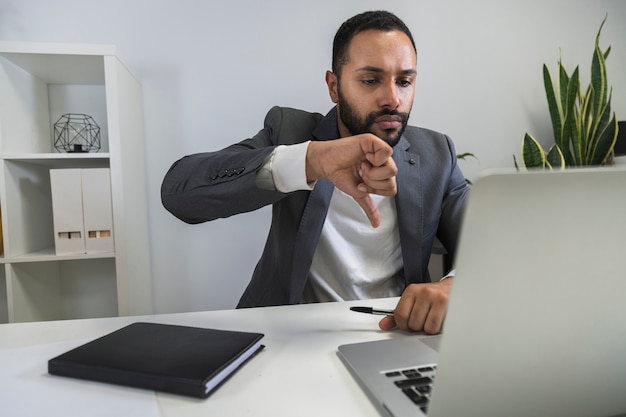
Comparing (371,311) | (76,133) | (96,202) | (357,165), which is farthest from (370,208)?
(76,133)

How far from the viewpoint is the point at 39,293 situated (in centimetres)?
170

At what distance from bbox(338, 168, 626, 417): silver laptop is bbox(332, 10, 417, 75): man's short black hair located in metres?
1.04

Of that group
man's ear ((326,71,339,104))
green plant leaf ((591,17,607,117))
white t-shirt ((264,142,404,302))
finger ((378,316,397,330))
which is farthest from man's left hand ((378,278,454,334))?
green plant leaf ((591,17,607,117))

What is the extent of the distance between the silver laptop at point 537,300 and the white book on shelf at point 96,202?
152 centimetres

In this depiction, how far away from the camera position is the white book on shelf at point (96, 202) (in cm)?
154

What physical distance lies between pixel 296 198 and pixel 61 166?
3.83ft

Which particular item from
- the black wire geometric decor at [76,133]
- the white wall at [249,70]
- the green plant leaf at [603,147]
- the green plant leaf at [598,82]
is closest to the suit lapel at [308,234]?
the white wall at [249,70]

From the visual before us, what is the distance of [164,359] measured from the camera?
53 cm

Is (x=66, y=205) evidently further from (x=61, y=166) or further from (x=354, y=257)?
(x=354, y=257)

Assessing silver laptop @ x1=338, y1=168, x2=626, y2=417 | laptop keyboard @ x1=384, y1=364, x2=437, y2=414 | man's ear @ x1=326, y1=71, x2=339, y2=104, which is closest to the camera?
silver laptop @ x1=338, y1=168, x2=626, y2=417

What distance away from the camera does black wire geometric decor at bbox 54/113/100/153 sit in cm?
175

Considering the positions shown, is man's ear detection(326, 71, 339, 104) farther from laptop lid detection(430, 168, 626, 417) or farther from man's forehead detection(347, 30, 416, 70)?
laptop lid detection(430, 168, 626, 417)

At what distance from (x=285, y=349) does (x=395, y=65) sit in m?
0.84

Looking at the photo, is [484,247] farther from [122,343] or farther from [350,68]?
[350,68]
